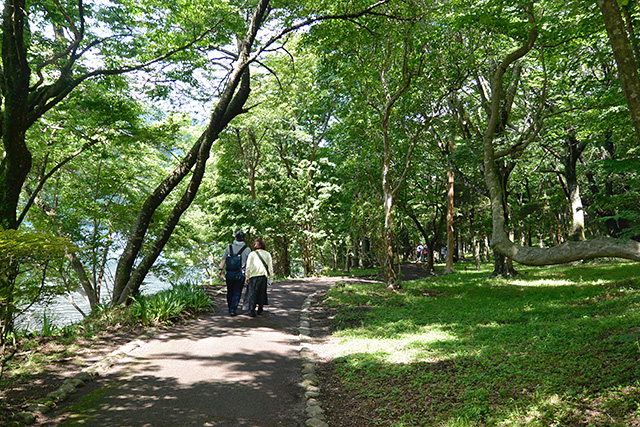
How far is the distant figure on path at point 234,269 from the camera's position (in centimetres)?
764

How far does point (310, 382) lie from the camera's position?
15.5 feet

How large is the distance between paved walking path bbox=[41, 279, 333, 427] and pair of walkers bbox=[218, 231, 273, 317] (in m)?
0.94

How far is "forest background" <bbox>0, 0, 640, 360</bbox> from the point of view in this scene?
17.5 feet

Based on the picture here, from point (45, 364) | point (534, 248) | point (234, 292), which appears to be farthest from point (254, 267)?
point (534, 248)

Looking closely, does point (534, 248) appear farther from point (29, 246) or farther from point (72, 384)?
point (72, 384)

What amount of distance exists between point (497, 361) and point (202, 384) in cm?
361

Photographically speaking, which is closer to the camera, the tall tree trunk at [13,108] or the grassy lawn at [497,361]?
the grassy lawn at [497,361]

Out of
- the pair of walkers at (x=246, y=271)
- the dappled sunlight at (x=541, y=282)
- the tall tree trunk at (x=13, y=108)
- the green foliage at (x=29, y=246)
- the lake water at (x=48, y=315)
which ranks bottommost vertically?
the dappled sunlight at (x=541, y=282)

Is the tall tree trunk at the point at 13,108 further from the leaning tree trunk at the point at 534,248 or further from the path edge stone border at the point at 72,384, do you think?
the leaning tree trunk at the point at 534,248

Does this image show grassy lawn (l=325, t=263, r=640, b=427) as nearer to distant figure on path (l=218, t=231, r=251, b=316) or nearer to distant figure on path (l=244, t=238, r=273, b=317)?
distant figure on path (l=244, t=238, r=273, b=317)

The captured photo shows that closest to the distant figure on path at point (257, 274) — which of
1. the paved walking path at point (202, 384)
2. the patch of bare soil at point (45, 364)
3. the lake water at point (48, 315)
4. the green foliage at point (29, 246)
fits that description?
the paved walking path at point (202, 384)

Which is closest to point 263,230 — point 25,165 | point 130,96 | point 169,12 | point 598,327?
point 130,96

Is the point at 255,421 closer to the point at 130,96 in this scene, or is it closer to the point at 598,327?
the point at 598,327

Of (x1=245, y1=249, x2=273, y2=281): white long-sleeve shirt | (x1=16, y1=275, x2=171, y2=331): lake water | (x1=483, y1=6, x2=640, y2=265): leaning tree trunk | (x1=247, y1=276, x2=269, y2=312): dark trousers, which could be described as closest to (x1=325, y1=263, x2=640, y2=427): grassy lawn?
(x1=483, y1=6, x2=640, y2=265): leaning tree trunk
